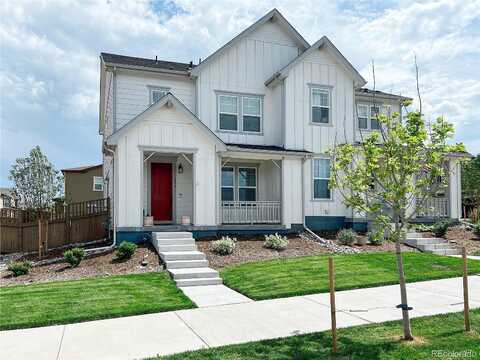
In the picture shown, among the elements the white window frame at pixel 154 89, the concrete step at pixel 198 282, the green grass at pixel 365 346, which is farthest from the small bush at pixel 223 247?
the green grass at pixel 365 346

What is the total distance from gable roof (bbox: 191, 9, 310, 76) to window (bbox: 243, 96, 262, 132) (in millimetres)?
2272

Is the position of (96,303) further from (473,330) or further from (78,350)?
(473,330)

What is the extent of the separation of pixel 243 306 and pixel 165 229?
7173 millimetres

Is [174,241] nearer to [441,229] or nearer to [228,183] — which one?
[228,183]

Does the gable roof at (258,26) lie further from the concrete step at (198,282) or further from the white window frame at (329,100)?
the concrete step at (198,282)

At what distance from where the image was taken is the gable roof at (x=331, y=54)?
17750mm

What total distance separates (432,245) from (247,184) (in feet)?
25.6

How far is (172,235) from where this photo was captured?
14234mm

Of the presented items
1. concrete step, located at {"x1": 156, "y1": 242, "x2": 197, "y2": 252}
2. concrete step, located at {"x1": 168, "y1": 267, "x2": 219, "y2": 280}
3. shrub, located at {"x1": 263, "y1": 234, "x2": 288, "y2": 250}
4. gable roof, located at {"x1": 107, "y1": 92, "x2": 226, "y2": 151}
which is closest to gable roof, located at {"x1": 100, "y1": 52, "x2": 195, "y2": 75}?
gable roof, located at {"x1": 107, "y1": 92, "x2": 226, "y2": 151}

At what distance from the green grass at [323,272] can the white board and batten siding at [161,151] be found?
4093mm

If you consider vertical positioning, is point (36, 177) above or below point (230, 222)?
above

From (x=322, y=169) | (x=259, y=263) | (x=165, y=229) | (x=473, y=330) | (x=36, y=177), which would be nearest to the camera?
(x=473, y=330)

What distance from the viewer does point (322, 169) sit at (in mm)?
18391

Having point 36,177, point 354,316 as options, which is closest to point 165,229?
point 354,316
